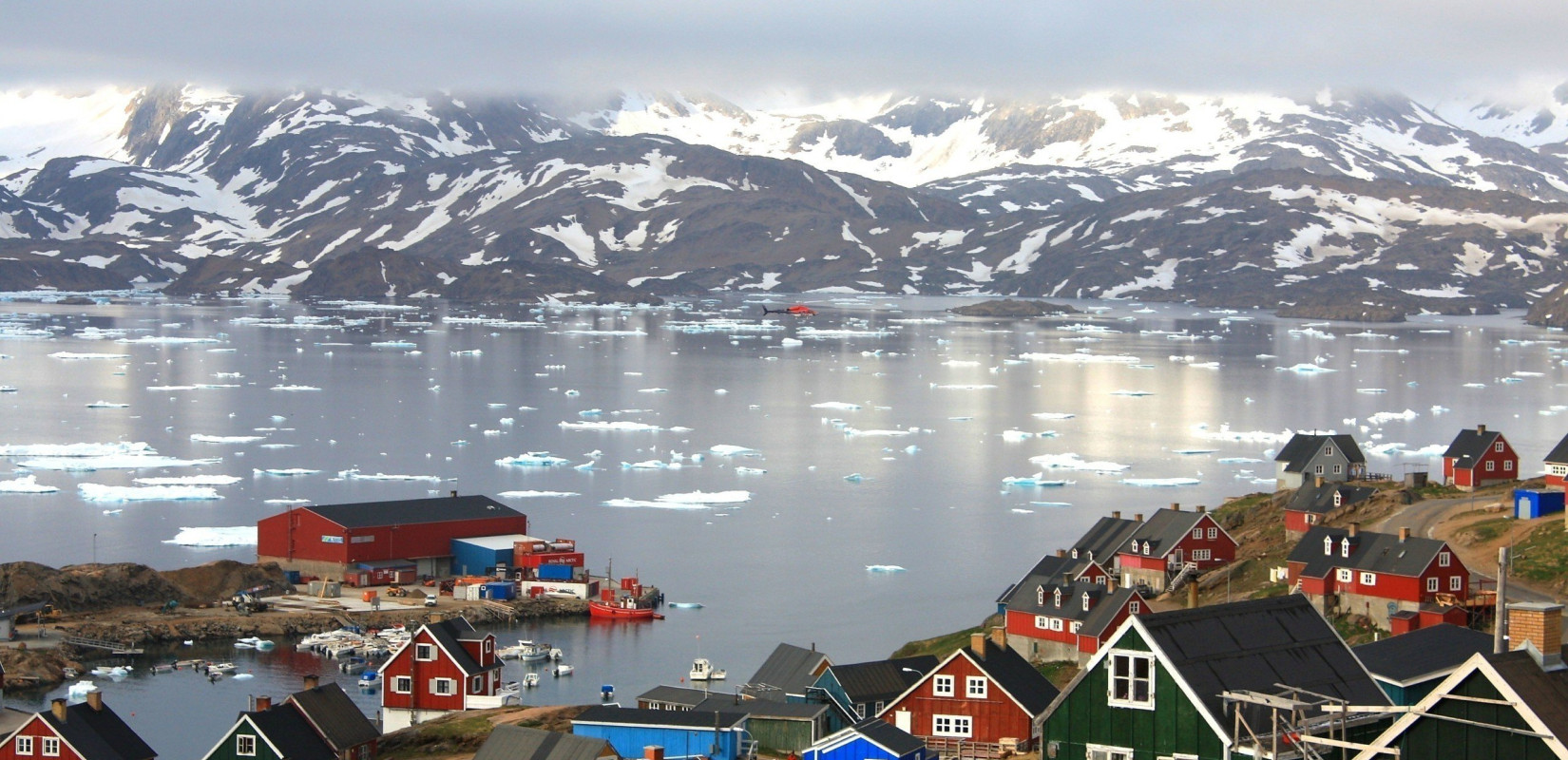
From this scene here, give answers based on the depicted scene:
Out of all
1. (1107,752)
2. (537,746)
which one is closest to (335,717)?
(537,746)

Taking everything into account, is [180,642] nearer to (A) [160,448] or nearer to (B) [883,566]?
(B) [883,566]

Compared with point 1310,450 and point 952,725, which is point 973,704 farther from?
point 1310,450

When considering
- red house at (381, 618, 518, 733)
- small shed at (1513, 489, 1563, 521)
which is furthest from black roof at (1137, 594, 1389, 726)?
small shed at (1513, 489, 1563, 521)

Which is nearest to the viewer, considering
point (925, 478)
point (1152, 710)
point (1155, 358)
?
point (1152, 710)

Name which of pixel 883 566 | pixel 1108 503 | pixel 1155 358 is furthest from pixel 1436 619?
pixel 1155 358

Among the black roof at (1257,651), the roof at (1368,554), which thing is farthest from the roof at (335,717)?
the roof at (1368,554)

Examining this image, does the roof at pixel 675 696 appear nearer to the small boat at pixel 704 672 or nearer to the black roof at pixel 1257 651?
the small boat at pixel 704 672
